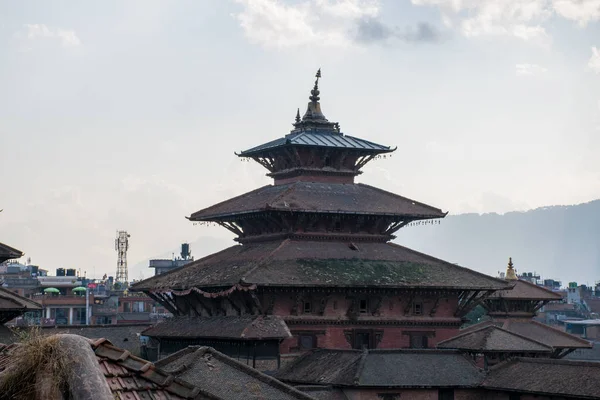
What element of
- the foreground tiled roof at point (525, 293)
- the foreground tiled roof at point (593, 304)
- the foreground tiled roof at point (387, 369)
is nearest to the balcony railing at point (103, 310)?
the foreground tiled roof at point (593, 304)

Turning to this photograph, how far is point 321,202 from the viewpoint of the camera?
189 ft

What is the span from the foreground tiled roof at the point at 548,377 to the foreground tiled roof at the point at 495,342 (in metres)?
2.55

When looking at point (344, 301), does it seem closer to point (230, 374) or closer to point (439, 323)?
point (439, 323)

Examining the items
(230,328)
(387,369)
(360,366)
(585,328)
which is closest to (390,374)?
(387,369)

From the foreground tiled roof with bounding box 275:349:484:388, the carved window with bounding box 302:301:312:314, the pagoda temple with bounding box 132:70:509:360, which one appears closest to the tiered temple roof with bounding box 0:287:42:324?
the pagoda temple with bounding box 132:70:509:360

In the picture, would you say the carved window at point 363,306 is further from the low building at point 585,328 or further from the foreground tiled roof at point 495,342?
the low building at point 585,328

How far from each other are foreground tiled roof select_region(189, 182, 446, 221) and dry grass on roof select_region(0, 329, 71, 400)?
43296mm

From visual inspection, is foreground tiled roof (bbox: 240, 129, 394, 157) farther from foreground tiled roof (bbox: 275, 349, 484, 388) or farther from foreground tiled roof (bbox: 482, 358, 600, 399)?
foreground tiled roof (bbox: 482, 358, 600, 399)

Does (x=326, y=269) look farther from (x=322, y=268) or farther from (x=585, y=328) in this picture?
(x=585, y=328)

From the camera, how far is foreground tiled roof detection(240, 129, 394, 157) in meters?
60.1

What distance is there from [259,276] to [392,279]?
7.03m

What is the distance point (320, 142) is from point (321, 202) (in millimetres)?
4334

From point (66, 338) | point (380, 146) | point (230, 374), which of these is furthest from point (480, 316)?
point (66, 338)

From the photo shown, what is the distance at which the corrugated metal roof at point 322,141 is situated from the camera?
60156 mm
